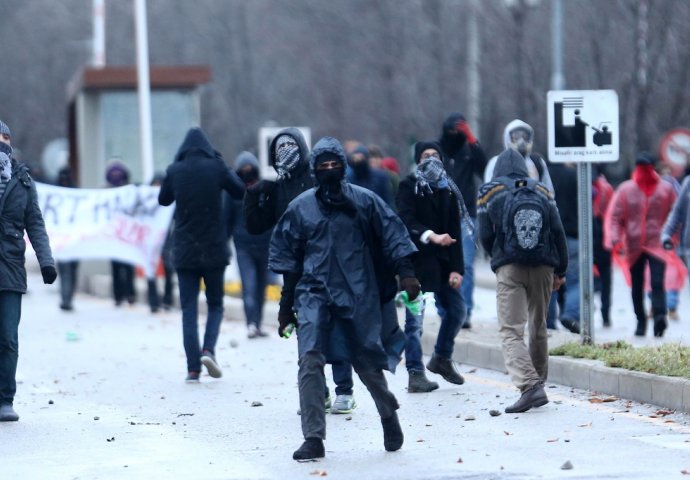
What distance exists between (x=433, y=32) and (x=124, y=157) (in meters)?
12.4

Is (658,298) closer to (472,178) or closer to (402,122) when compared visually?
(472,178)

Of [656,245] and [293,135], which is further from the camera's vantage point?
[656,245]

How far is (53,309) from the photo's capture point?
22859 mm

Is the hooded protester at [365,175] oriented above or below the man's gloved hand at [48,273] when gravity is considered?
above

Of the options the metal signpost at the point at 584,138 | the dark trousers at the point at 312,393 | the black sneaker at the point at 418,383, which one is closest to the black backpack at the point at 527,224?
the black sneaker at the point at 418,383

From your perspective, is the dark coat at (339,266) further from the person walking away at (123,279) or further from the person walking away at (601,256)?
the person walking away at (123,279)

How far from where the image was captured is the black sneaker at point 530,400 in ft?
35.5

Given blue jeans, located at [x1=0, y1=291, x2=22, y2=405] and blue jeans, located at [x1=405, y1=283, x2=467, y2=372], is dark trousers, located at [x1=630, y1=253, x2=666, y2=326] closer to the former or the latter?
blue jeans, located at [x1=405, y1=283, x2=467, y2=372]

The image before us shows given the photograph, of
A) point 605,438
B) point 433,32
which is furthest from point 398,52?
point 605,438

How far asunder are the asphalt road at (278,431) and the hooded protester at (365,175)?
8.35 ft

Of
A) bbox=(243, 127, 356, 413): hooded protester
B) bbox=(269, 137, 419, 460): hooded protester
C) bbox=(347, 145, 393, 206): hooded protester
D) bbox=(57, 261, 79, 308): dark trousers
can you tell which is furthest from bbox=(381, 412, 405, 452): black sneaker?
bbox=(57, 261, 79, 308): dark trousers

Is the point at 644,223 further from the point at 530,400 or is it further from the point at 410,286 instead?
the point at 410,286

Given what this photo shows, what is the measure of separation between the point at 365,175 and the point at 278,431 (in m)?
7.12

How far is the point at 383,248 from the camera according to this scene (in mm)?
9102
